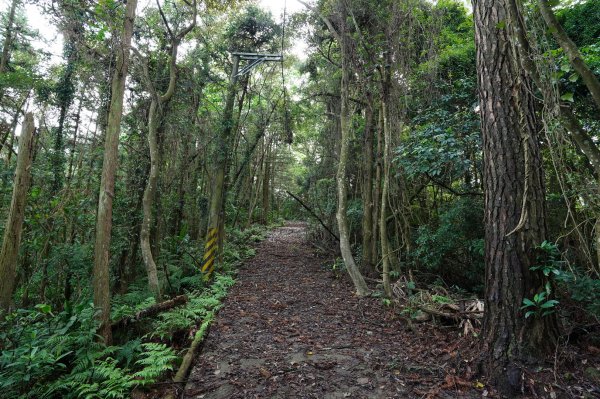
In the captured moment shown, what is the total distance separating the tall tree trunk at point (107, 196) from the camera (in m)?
4.37

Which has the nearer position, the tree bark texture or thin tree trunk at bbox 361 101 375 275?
thin tree trunk at bbox 361 101 375 275

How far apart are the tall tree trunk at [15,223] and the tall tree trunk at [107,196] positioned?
1088 mm

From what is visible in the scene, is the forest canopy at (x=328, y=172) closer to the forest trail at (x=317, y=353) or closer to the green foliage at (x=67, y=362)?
the green foliage at (x=67, y=362)

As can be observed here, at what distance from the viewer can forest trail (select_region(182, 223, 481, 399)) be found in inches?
130

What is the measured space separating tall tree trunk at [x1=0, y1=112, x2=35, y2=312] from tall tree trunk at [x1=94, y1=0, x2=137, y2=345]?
1.09 metres

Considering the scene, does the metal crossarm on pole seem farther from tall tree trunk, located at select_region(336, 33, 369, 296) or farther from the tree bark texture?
tall tree trunk, located at select_region(336, 33, 369, 296)

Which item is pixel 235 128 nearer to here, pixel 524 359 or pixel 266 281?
pixel 266 281

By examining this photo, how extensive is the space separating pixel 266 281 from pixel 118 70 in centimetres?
602

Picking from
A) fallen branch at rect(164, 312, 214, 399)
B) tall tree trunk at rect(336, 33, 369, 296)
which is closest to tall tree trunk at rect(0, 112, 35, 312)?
fallen branch at rect(164, 312, 214, 399)

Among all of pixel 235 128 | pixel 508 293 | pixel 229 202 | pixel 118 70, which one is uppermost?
pixel 235 128

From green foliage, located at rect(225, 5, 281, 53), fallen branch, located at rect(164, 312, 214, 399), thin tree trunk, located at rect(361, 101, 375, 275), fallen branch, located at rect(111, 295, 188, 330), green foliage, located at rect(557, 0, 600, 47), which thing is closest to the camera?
fallen branch, located at rect(164, 312, 214, 399)

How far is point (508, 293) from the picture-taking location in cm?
308

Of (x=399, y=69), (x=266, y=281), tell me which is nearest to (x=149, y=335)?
(x=266, y=281)

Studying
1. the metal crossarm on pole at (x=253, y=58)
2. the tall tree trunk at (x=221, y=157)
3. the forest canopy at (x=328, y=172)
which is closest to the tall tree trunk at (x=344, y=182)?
the forest canopy at (x=328, y=172)
